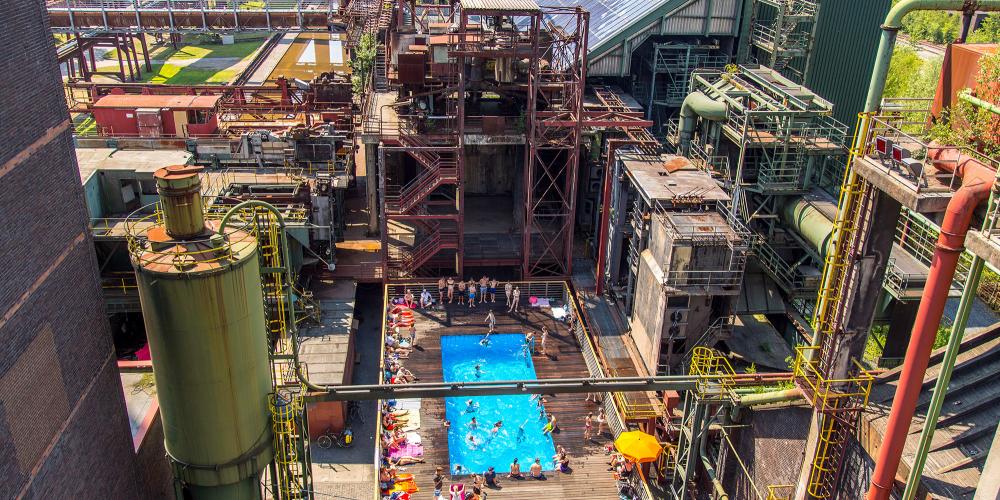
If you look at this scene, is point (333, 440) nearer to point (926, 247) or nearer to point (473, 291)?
point (473, 291)

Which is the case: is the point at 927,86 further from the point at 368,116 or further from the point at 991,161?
the point at 991,161

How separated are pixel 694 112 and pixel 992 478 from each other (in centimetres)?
2564

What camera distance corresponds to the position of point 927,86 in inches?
1917

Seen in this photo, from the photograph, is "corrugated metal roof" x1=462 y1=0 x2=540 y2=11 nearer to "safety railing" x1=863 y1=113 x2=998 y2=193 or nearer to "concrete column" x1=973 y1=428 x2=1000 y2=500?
"safety railing" x1=863 y1=113 x2=998 y2=193

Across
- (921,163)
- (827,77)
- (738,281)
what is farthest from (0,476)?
(827,77)

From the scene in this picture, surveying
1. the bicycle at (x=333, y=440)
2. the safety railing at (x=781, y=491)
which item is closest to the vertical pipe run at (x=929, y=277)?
the safety railing at (x=781, y=491)

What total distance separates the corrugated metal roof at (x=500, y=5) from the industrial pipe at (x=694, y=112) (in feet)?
27.1

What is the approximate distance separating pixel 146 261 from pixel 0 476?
171 inches

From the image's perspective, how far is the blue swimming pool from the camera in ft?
89.8

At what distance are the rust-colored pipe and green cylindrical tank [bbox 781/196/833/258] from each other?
15.2 meters

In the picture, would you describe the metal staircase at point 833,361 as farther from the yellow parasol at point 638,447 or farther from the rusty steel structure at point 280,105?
the rusty steel structure at point 280,105

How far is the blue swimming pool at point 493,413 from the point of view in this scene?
89.8ft

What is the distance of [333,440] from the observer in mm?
29672

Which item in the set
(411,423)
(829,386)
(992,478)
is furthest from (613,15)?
(992,478)
